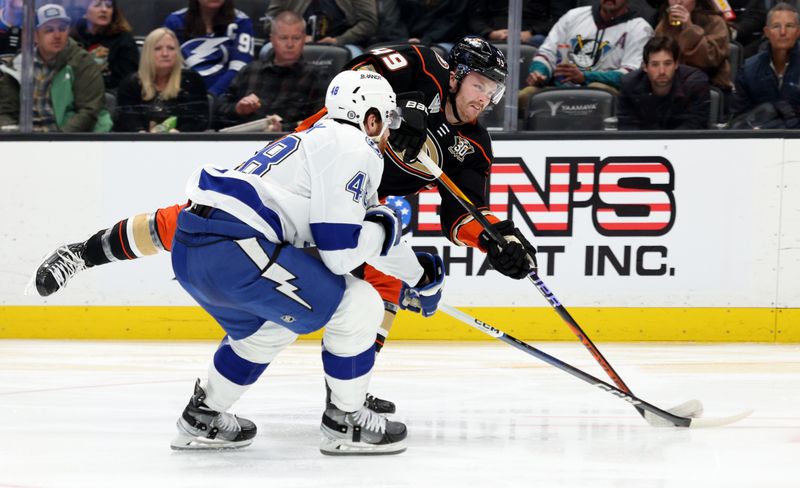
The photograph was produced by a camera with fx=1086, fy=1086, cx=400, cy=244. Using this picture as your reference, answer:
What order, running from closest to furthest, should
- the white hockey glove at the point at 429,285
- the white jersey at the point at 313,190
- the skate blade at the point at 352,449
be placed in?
the white jersey at the point at 313,190, the skate blade at the point at 352,449, the white hockey glove at the point at 429,285

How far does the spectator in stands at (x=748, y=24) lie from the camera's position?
5.09 metres

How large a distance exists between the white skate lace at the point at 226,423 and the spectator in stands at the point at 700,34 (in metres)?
3.10

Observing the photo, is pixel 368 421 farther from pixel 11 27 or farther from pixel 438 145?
pixel 11 27

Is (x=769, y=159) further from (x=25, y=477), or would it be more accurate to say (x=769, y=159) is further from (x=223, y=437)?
(x=25, y=477)

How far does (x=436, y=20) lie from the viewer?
521cm

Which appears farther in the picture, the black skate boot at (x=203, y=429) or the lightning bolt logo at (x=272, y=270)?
Result: the black skate boot at (x=203, y=429)

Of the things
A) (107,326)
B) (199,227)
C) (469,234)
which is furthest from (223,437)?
(107,326)

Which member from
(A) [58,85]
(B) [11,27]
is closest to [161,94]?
(A) [58,85]

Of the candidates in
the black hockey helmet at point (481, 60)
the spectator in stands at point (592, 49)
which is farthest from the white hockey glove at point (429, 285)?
the spectator in stands at point (592, 49)

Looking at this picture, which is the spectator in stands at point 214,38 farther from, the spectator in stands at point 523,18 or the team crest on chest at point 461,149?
the team crest on chest at point 461,149

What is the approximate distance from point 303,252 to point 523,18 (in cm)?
277

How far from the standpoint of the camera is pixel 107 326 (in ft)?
16.7

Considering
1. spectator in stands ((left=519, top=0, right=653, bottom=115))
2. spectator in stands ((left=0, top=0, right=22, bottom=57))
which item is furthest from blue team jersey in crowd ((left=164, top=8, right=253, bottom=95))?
spectator in stands ((left=519, top=0, right=653, bottom=115))

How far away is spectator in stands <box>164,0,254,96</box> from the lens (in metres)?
5.23
